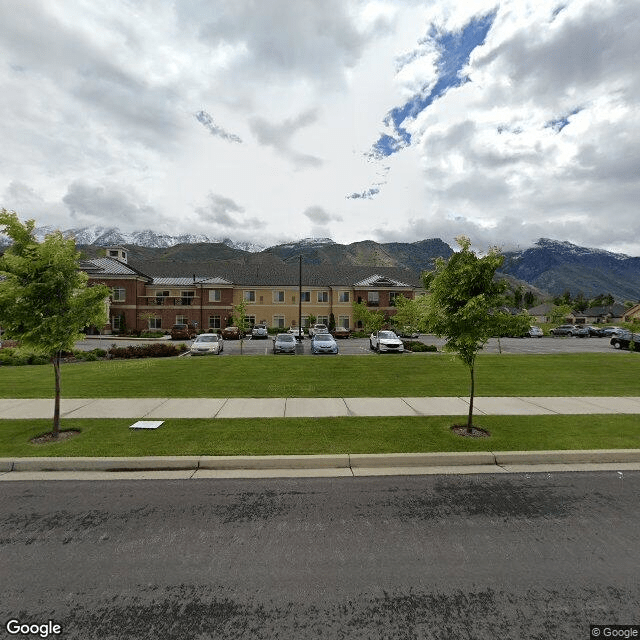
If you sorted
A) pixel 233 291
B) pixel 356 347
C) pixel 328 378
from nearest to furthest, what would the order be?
pixel 328 378, pixel 356 347, pixel 233 291

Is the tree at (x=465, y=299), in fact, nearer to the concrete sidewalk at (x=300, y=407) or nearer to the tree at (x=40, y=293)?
the concrete sidewalk at (x=300, y=407)

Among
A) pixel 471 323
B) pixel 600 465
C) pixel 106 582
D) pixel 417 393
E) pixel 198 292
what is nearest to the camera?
pixel 106 582

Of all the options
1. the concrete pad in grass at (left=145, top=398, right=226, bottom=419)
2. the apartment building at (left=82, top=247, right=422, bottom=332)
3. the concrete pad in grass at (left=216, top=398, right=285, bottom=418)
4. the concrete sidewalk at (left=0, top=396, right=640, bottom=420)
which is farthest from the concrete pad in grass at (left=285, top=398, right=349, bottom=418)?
the apartment building at (left=82, top=247, right=422, bottom=332)

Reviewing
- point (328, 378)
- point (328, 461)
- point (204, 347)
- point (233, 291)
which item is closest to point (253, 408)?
point (328, 461)

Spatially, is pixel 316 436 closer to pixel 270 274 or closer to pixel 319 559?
pixel 319 559

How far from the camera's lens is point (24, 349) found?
7406mm

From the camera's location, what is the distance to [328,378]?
14547 mm

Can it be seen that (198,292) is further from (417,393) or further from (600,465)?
(600,465)

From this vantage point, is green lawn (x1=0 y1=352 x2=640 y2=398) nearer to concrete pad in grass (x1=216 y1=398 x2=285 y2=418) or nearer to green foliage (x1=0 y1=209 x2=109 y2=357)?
concrete pad in grass (x1=216 y1=398 x2=285 y2=418)

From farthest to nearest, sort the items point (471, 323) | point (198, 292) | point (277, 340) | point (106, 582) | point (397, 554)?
point (198, 292) → point (277, 340) → point (471, 323) → point (397, 554) → point (106, 582)

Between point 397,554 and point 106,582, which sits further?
point 397,554

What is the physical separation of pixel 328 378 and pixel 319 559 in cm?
1046

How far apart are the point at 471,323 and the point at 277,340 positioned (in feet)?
63.3

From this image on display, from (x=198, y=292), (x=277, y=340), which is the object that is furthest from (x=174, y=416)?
(x=198, y=292)
